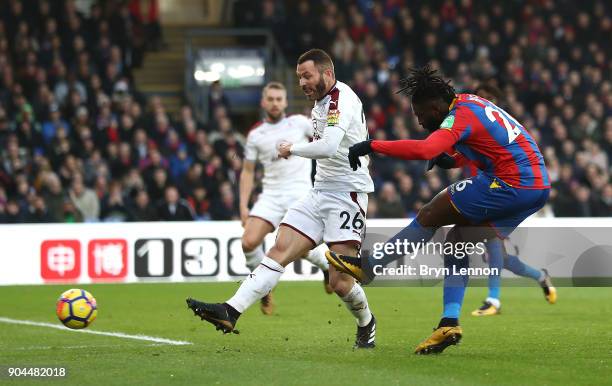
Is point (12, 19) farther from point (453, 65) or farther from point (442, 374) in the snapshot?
point (442, 374)

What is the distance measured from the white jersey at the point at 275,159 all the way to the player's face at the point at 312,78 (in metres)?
3.61

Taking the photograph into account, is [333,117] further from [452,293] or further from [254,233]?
[254,233]

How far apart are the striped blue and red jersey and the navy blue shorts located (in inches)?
2.2

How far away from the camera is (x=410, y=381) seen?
23.5ft

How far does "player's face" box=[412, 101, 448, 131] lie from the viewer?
830 cm

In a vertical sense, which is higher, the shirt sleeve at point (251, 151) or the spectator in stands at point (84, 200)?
the shirt sleeve at point (251, 151)

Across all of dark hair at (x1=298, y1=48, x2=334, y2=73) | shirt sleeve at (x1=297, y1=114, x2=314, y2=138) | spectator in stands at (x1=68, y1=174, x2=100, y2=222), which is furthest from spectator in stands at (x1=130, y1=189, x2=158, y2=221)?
dark hair at (x1=298, y1=48, x2=334, y2=73)

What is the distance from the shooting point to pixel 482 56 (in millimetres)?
24406

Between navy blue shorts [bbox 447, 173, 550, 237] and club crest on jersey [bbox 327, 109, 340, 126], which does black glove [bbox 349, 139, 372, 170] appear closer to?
club crest on jersey [bbox 327, 109, 340, 126]

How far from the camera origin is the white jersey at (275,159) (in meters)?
12.4

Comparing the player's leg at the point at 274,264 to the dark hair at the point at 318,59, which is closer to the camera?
the player's leg at the point at 274,264

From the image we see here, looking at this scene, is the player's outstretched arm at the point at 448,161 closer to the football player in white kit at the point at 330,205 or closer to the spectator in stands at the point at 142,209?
the football player in white kit at the point at 330,205

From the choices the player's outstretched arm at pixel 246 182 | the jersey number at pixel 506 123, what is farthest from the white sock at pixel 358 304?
the player's outstretched arm at pixel 246 182

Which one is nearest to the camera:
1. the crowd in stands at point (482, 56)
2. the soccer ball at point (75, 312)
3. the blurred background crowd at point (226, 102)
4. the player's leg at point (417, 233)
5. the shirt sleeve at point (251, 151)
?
the player's leg at point (417, 233)
